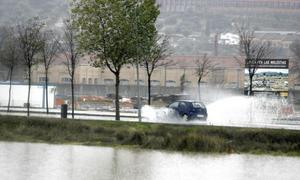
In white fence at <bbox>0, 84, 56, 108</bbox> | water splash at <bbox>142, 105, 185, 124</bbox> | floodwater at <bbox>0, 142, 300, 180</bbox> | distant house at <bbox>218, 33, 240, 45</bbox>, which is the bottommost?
floodwater at <bbox>0, 142, 300, 180</bbox>

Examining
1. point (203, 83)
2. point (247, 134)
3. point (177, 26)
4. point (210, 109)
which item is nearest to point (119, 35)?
point (247, 134)

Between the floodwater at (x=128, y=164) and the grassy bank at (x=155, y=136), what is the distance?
1.46 m

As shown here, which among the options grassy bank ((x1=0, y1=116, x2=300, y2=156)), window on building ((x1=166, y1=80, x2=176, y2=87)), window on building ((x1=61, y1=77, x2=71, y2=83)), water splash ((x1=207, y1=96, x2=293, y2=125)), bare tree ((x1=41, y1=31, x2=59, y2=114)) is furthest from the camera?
window on building ((x1=166, y1=80, x2=176, y2=87))

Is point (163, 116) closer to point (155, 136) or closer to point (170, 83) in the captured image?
point (155, 136)

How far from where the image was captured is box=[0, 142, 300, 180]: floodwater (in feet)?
72.1

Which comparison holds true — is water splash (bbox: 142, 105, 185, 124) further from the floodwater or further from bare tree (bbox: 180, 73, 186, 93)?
bare tree (bbox: 180, 73, 186, 93)

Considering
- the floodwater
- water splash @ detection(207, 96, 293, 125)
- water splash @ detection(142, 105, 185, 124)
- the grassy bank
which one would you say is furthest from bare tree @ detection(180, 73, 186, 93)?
the floodwater

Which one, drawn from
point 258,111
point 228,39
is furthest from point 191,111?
point 228,39

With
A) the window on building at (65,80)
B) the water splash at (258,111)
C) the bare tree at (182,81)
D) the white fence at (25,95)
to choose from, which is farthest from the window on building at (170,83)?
Answer: the water splash at (258,111)

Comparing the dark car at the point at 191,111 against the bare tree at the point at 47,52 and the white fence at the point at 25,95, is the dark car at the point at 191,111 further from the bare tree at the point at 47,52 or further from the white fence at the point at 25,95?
the white fence at the point at 25,95

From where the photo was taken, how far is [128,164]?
81.4 feet

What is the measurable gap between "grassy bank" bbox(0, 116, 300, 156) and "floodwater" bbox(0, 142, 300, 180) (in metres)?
1.46

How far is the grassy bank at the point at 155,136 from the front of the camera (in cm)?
3070

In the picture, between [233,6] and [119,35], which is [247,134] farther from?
[233,6]
